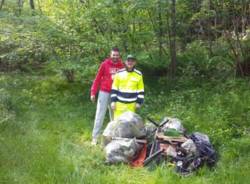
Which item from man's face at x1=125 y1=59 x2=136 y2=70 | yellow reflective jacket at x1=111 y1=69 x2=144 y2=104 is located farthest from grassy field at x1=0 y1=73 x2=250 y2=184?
man's face at x1=125 y1=59 x2=136 y2=70

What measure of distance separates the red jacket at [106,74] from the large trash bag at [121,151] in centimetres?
169

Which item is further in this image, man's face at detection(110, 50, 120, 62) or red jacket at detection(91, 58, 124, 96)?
red jacket at detection(91, 58, 124, 96)

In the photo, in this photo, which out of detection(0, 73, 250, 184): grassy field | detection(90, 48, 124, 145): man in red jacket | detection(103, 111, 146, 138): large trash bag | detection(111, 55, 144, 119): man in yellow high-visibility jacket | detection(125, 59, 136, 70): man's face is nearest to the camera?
detection(0, 73, 250, 184): grassy field

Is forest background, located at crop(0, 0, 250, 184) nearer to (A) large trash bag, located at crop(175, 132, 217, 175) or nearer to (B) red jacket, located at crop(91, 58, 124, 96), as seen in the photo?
(A) large trash bag, located at crop(175, 132, 217, 175)

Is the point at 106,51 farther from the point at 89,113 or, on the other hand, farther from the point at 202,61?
the point at 202,61

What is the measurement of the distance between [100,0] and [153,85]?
2.98 m

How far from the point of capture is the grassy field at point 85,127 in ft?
22.6

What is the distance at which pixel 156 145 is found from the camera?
7.75 metres

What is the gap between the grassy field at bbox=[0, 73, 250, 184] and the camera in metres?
6.89

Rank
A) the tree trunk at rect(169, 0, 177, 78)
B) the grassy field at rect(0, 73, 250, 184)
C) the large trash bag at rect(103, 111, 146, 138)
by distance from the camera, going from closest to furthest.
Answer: the grassy field at rect(0, 73, 250, 184) < the large trash bag at rect(103, 111, 146, 138) < the tree trunk at rect(169, 0, 177, 78)

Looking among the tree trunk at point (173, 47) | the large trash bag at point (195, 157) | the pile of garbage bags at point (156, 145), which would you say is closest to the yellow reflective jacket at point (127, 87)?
the pile of garbage bags at point (156, 145)

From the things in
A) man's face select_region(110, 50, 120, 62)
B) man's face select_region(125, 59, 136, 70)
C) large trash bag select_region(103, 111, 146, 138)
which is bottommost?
Answer: large trash bag select_region(103, 111, 146, 138)

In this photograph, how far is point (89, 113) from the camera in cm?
1132

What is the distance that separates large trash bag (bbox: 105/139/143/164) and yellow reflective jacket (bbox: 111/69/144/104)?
1195mm
